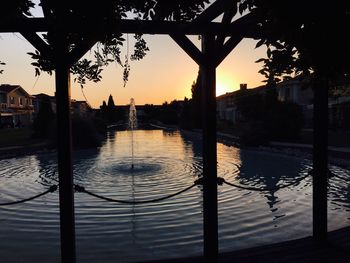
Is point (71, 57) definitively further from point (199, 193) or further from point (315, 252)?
point (199, 193)

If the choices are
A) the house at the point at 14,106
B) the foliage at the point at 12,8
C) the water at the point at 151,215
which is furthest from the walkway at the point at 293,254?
the house at the point at 14,106

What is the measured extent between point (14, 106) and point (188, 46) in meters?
68.8

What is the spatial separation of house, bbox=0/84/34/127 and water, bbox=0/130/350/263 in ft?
158

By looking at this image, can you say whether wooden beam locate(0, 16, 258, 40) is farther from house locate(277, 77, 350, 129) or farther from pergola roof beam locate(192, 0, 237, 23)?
house locate(277, 77, 350, 129)

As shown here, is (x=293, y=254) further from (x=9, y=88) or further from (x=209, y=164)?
(x=9, y=88)

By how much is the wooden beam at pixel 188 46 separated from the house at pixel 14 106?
5666cm

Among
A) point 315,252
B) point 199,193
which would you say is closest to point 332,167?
point 199,193

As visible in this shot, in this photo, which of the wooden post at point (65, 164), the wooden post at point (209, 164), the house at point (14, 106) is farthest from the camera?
the house at point (14, 106)

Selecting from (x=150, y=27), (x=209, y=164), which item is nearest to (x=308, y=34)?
(x=150, y=27)

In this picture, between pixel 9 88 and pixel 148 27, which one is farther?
pixel 9 88

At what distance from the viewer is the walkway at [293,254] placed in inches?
200

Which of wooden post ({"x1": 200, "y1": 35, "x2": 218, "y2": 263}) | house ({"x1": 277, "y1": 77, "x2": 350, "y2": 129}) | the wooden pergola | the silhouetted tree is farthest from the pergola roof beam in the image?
the silhouetted tree

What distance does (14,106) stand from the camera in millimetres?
67188

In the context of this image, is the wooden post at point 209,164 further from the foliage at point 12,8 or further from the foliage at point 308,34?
the foliage at point 12,8
